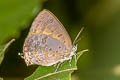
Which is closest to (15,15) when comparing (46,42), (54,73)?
(46,42)

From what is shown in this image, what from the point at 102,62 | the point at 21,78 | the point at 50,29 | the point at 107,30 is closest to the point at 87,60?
the point at 102,62

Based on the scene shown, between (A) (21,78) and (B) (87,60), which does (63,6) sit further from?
(A) (21,78)

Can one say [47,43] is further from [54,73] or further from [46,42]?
[54,73]

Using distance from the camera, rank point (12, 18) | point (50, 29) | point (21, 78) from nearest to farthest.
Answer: point (50, 29) → point (21, 78) → point (12, 18)

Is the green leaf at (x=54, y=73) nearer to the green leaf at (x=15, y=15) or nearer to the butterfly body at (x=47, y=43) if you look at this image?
the butterfly body at (x=47, y=43)

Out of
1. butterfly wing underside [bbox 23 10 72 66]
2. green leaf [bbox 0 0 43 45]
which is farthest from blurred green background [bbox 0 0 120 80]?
butterfly wing underside [bbox 23 10 72 66]
